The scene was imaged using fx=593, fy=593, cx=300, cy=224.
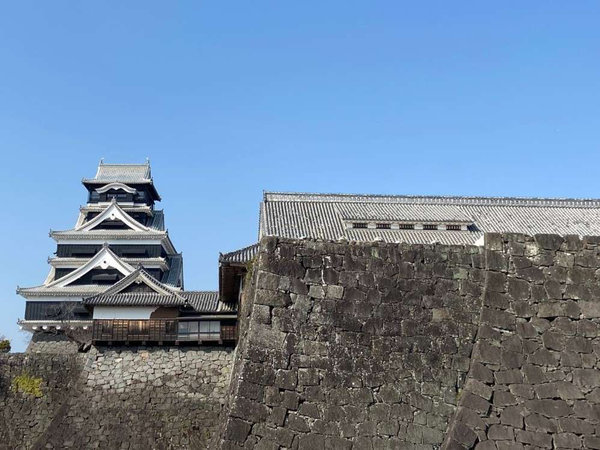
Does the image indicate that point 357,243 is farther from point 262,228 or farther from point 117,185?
point 117,185

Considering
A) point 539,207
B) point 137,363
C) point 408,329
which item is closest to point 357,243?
point 408,329

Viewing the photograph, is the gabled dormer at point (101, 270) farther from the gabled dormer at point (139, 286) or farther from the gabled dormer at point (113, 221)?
the gabled dormer at point (139, 286)

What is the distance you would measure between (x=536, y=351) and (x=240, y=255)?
9.51 meters

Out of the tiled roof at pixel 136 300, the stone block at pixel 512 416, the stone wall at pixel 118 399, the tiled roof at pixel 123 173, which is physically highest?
the tiled roof at pixel 123 173

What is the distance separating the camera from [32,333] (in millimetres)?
29219

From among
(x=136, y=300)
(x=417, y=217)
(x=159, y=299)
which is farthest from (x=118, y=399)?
(x=417, y=217)

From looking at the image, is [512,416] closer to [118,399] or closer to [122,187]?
[118,399]

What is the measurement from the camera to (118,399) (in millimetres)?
18188

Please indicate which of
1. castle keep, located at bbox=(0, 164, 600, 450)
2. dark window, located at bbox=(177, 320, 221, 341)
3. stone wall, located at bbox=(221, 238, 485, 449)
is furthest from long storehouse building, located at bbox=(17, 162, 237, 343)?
stone wall, located at bbox=(221, 238, 485, 449)

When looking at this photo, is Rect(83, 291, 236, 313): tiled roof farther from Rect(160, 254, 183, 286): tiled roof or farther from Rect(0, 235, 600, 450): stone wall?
Rect(0, 235, 600, 450): stone wall

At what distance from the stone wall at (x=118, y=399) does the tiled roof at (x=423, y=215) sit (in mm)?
5491

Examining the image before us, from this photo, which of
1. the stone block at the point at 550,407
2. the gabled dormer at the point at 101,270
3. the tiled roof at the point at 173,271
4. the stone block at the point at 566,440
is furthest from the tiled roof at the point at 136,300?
the stone block at the point at 566,440

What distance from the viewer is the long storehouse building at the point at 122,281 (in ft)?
65.3

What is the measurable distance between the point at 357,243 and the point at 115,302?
1558cm
